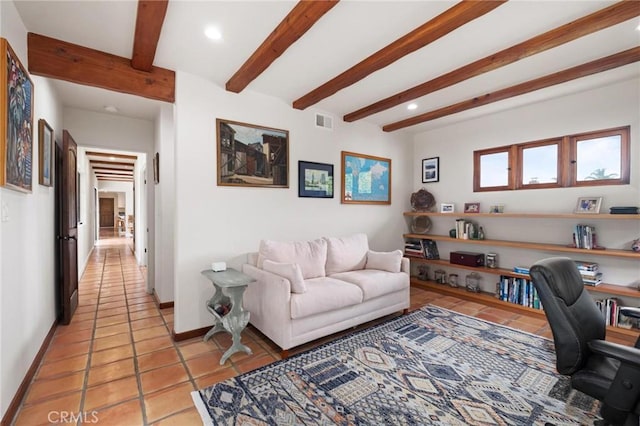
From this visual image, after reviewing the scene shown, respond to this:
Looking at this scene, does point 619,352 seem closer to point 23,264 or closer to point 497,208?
point 497,208

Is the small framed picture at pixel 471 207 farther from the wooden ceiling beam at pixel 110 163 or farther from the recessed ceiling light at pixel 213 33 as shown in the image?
the wooden ceiling beam at pixel 110 163

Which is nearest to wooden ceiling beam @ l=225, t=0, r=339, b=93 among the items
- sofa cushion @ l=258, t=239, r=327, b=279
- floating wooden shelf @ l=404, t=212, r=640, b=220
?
sofa cushion @ l=258, t=239, r=327, b=279

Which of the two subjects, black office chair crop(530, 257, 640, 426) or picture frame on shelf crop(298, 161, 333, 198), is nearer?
black office chair crop(530, 257, 640, 426)

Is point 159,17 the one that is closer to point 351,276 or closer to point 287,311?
point 287,311

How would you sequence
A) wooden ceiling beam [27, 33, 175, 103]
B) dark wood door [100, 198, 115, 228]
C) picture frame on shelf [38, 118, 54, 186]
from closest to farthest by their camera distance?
wooden ceiling beam [27, 33, 175, 103] → picture frame on shelf [38, 118, 54, 186] → dark wood door [100, 198, 115, 228]

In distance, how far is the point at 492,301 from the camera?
3.70 metres

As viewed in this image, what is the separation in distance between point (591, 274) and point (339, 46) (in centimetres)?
348

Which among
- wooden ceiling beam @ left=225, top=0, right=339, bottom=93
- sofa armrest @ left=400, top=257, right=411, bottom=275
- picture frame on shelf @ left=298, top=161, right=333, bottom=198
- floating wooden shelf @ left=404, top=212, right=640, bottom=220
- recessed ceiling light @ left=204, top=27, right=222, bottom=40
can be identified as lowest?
sofa armrest @ left=400, top=257, right=411, bottom=275

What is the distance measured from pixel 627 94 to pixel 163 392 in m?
5.07

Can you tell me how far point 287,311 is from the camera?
2391mm

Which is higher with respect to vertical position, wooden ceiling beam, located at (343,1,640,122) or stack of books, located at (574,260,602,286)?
wooden ceiling beam, located at (343,1,640,122)

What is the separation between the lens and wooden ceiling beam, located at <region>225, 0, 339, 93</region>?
175cm

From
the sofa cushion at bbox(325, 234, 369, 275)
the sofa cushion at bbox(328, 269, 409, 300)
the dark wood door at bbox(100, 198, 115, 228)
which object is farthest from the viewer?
the dark wood door at bbox(100, 198, 115, 228)

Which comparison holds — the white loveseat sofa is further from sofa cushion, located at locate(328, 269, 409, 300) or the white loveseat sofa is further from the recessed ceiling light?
the recessed ceiling light
